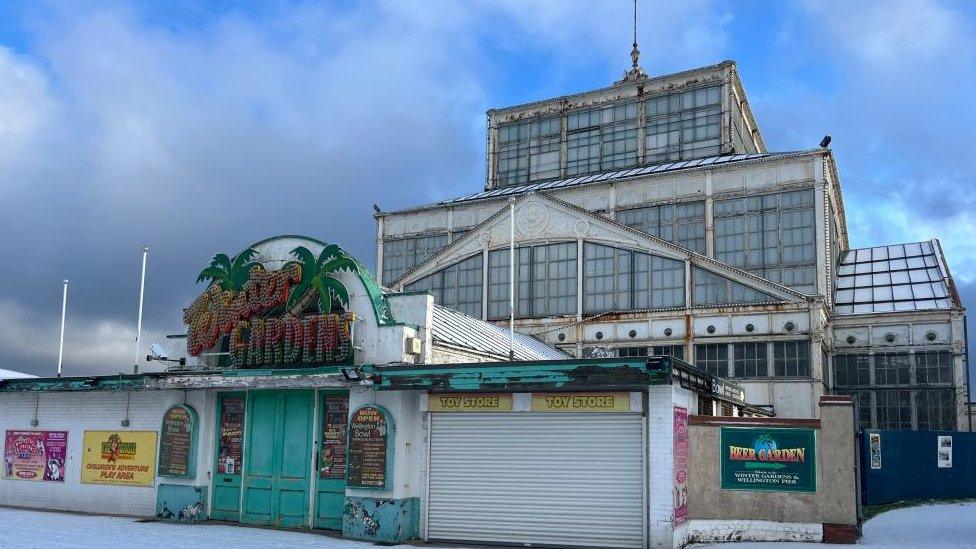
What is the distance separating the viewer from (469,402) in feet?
60.1

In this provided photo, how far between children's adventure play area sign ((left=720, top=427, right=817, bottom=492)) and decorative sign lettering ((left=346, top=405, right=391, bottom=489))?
690 cm

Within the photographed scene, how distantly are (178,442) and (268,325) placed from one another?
152 inches

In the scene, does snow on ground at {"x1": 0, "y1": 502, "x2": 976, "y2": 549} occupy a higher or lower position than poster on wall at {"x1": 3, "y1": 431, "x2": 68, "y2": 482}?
lower

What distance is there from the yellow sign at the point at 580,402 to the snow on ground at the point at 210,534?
3.09 meters

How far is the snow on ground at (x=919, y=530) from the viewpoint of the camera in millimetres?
16734

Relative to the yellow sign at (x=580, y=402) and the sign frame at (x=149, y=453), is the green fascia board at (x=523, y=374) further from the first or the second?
the sign frame at (x=149, y=453)

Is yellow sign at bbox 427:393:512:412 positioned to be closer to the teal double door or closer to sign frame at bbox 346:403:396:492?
sign frame at bbox 346:403:396:492

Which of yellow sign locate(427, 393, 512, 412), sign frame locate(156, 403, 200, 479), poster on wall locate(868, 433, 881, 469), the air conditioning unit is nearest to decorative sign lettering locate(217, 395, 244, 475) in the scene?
sign frame locate(156, 403, 200, 479)

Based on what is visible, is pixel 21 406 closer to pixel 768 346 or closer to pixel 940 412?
pixel 768 346

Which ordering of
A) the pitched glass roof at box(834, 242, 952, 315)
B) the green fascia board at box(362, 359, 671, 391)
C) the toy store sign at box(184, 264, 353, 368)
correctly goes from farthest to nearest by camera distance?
the pitched glass roof at box(834, 242, 952, 315) → the toy store sign at box(184, 264, 353, 368) → the green fascia board at box(362, 359, 671, 391)

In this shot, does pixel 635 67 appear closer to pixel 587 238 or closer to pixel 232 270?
pixel 587 238

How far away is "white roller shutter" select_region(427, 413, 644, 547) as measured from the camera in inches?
663

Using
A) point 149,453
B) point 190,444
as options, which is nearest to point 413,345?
point 190,444

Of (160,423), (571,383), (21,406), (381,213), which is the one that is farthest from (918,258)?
(21,406)
